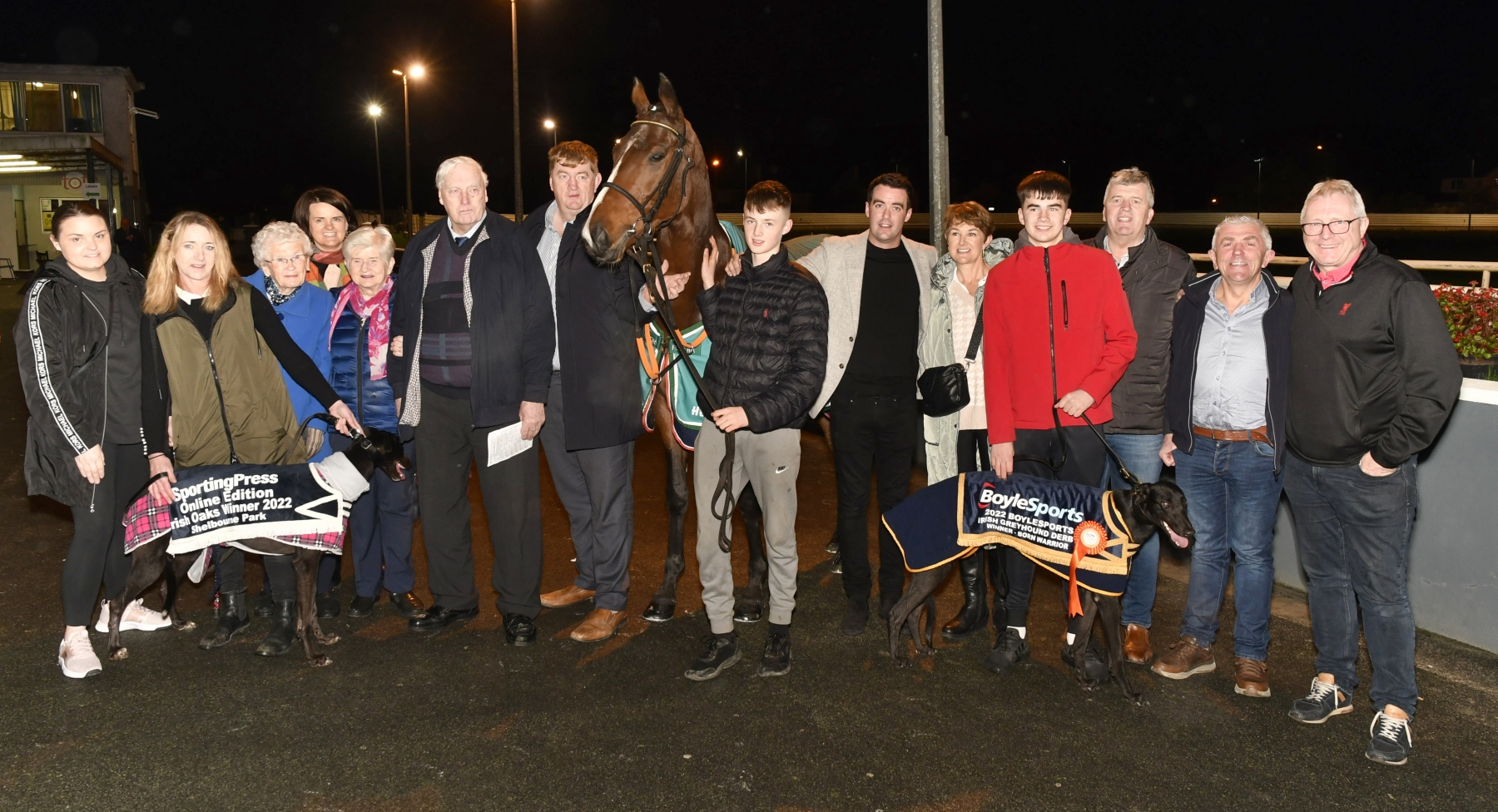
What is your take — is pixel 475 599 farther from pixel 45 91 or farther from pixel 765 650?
pixel 45 91

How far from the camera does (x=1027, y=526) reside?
4.22 meters

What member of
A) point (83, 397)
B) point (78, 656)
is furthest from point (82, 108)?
point (78, 656)

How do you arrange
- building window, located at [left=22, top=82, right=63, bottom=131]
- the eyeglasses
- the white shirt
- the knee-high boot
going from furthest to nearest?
building window, located at [left=22, top=82, right=63, bottom=131] → the knee-high boot → the white shirt → the eyeglasses

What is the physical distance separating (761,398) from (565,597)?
6.20 feet

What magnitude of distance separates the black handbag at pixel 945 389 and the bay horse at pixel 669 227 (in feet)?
3.69

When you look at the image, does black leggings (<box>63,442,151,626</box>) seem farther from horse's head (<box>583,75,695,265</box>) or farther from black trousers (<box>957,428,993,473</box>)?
black trousers (<box>957,428,993,473</box>)

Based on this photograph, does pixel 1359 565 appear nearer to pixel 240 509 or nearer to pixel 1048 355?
pixel 1048 355

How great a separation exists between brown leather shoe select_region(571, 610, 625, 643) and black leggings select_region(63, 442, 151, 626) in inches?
83.6

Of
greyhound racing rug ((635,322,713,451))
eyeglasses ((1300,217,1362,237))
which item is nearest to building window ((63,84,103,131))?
greyhound racing rug ((635,322,713,451))

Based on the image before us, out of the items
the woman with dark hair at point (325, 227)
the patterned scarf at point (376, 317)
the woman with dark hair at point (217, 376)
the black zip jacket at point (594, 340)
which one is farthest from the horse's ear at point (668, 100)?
the woman with dark hair at point (217, 376)

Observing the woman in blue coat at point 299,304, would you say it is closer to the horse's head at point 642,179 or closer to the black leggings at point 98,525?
the black leggings at point 98,525

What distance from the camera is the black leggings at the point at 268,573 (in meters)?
4.85

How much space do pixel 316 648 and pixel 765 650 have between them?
6.94ft

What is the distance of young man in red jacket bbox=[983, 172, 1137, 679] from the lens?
14.3 ft
